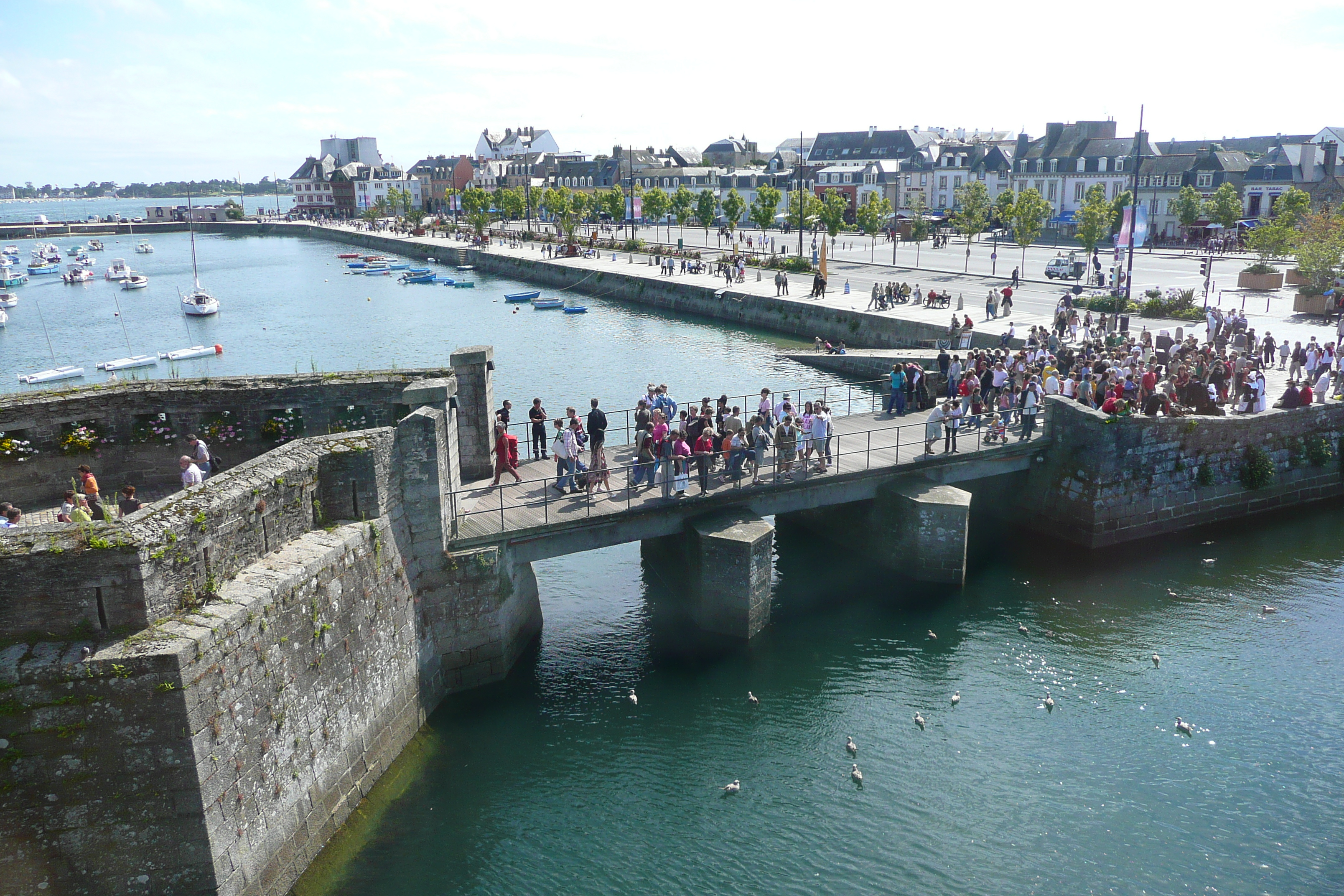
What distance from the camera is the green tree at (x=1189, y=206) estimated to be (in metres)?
87.1

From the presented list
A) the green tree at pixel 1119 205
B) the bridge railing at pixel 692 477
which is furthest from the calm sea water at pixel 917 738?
the green tree at pixel 1119 205

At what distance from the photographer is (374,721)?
16484 mm

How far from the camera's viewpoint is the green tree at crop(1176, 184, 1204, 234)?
286 ft

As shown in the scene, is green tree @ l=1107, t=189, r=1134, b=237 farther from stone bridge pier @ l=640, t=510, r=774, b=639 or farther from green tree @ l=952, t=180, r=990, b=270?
stone bridge pier @ l=640, t=510, r=774, b=639

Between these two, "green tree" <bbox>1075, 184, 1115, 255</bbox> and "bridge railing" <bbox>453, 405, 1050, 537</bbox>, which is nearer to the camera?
"bridge railing" <bbox>453, 405, 1050, 537</bbox>

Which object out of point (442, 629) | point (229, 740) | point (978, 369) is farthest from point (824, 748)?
point (978, 369)

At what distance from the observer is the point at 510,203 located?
133 meters

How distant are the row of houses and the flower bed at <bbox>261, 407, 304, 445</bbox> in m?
40.3

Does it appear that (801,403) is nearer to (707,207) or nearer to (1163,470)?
(1163,470)

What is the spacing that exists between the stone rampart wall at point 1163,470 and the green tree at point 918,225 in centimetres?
4657

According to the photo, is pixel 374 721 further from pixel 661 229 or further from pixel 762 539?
pixel 661 229

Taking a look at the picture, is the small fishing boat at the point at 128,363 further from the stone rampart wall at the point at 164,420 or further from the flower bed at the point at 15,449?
the flower bed at the point at 15,449

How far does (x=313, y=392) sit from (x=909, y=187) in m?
127

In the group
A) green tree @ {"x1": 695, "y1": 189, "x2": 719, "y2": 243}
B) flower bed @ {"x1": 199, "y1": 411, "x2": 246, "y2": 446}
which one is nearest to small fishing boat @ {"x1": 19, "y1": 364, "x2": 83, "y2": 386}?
flower bed @ {"x1": 199, "y1": 411, "x2": 246, "y2": 446}
